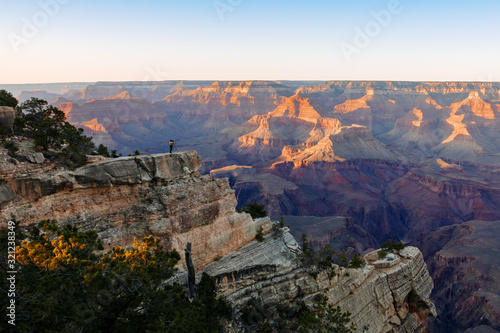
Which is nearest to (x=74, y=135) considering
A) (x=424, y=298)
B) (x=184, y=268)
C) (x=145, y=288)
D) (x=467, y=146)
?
(x=184, y=268)

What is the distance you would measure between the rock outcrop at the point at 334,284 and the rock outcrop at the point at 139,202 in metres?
2.85

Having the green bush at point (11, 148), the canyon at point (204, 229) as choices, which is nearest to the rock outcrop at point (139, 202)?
the canyon at point (204, 229)

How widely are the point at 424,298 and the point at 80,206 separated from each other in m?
35.1

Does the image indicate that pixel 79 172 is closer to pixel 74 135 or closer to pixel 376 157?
pixel 74 135

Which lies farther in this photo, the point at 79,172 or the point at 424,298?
the point at 424,298

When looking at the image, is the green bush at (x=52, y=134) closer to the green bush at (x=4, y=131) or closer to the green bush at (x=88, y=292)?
the green bush at (x=4, y=131)

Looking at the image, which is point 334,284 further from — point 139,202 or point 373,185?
point 373,185

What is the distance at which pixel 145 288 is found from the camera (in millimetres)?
16906

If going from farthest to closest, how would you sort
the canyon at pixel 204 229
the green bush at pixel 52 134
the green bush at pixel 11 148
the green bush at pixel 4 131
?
the green bush at pixel 52 134 → the green bush at pixel 4 131 → the canyon at pixel 204 229 → the green bush at pixel 11 148

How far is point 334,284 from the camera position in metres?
29.4

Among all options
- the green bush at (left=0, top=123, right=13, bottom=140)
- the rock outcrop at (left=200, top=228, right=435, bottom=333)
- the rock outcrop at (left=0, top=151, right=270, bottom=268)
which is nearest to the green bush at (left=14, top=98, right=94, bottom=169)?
the green bush at (left=0, top=123, right=13, bottom=140)

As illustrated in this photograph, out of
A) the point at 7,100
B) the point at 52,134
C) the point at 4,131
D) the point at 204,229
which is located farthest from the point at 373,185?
the point at 4,131

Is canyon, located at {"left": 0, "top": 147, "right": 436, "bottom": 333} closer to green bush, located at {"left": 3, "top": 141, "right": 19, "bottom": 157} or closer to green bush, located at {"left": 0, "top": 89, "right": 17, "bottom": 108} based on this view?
green bush, located at {"left": 3, "top": 141, "right": 19, "bottom": 157}

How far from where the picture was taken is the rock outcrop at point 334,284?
2727 cm
